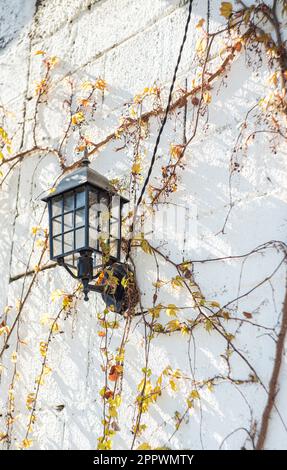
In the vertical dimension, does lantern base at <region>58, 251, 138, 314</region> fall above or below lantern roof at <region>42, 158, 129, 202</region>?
below

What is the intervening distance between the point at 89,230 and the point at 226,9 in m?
1.02

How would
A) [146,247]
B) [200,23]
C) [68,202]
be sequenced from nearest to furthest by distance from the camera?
[68,202], [146,247], [200,23]

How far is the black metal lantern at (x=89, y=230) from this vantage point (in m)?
2.92

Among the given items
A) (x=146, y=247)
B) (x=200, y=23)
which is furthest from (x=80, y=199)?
(x=200, y=23)

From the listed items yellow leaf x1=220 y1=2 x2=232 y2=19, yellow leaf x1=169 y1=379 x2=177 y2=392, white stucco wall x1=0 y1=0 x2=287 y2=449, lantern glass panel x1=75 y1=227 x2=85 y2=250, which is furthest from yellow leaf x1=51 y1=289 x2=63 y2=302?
yellow leaf x1=220 y1=2 x2=232 y2=19

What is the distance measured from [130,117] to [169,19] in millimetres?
458

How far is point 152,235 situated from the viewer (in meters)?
3.17

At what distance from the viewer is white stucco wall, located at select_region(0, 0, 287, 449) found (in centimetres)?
274

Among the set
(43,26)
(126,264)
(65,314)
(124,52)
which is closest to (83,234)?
(126,264)

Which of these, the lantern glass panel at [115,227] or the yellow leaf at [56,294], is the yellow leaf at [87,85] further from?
the yellow leaf at [56,294]

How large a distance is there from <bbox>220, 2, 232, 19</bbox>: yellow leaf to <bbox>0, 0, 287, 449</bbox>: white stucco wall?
0.22 feet

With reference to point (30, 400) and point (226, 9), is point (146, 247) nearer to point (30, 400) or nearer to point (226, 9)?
point (30, 400)

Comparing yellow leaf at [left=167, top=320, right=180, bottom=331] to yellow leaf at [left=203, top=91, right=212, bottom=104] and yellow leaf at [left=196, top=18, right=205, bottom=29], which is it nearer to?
yellow leaf at [left=203, top=91, right=212, bottom=104]

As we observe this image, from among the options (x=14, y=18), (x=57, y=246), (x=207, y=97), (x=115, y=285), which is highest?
(x=14, y=18)
